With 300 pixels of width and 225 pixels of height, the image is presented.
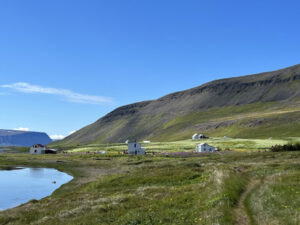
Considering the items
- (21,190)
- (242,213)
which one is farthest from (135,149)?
(242,213)

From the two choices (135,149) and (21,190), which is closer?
(21,190)

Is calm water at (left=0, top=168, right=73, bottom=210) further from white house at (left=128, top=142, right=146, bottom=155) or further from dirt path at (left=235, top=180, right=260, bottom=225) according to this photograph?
white house at (left=128, top=142, right=146, bottom=155)

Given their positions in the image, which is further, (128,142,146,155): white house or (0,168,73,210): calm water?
(128,142,146,155): white house

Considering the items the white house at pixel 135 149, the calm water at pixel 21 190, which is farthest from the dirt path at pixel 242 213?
the white house at pixel 135 149

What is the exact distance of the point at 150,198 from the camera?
94.3ft

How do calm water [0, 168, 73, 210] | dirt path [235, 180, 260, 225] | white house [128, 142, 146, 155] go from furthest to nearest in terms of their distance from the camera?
1. white house [128, 142, 146, 155]
2. calm water [0, 168, 73, 210]
3. dirt path [235, 180, 260, 225]

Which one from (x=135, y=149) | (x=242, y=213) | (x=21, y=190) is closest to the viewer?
(x=242, y=213)

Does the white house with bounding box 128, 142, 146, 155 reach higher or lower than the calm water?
higher

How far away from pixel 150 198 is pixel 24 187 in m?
37.8

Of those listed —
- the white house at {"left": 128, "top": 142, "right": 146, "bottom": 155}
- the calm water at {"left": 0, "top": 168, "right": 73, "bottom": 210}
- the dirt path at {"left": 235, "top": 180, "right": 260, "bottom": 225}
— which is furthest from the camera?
the white house at {"left": 128, "top": 142, "right": 146, "bottom": 155}

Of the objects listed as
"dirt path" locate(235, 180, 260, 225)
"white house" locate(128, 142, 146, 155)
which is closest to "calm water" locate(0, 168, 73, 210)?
"dirt path" locate(235, 180, 260, 225)

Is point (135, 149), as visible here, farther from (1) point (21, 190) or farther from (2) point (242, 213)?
(2) point (242, 213)

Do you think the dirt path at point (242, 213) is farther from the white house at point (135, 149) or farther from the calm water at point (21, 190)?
the white house at point (135, 149)

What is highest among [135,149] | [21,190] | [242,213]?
[135,149]
